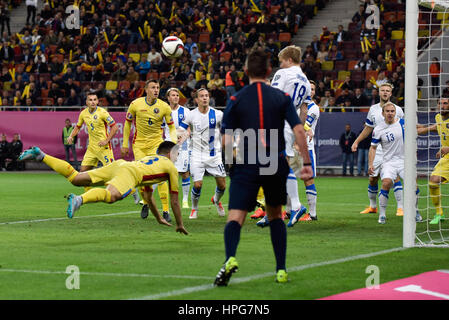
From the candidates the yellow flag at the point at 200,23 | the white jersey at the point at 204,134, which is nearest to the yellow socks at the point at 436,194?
the white jersey at the point at 204,134

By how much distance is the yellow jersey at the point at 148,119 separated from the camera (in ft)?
44.6

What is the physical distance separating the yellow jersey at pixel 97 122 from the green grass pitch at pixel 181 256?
232 cm

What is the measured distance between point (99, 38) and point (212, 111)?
2050 centimetres

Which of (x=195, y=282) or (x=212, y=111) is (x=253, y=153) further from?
(x=212, y=111)

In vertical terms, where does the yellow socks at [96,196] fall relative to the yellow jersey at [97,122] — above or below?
below

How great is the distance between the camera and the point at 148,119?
1362 cm

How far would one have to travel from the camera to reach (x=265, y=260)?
8.30m

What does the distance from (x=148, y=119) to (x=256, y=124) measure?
7004mm

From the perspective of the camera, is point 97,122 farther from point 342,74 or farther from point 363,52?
point 363,52

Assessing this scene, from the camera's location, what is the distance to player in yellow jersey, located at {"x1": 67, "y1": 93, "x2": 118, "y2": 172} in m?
16.1

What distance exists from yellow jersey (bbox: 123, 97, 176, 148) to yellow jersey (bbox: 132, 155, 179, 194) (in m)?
3.56

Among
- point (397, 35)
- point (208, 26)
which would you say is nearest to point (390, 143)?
point (397, 35)

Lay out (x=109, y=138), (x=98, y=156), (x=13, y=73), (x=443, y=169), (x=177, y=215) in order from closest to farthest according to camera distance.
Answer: (x=177, y=215), (x=443, y=169), (x=109, y=138), (x=98, y=156), (x=13, y=73)

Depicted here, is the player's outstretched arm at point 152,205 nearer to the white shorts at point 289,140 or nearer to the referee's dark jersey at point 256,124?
the white shorts at point 289,140
